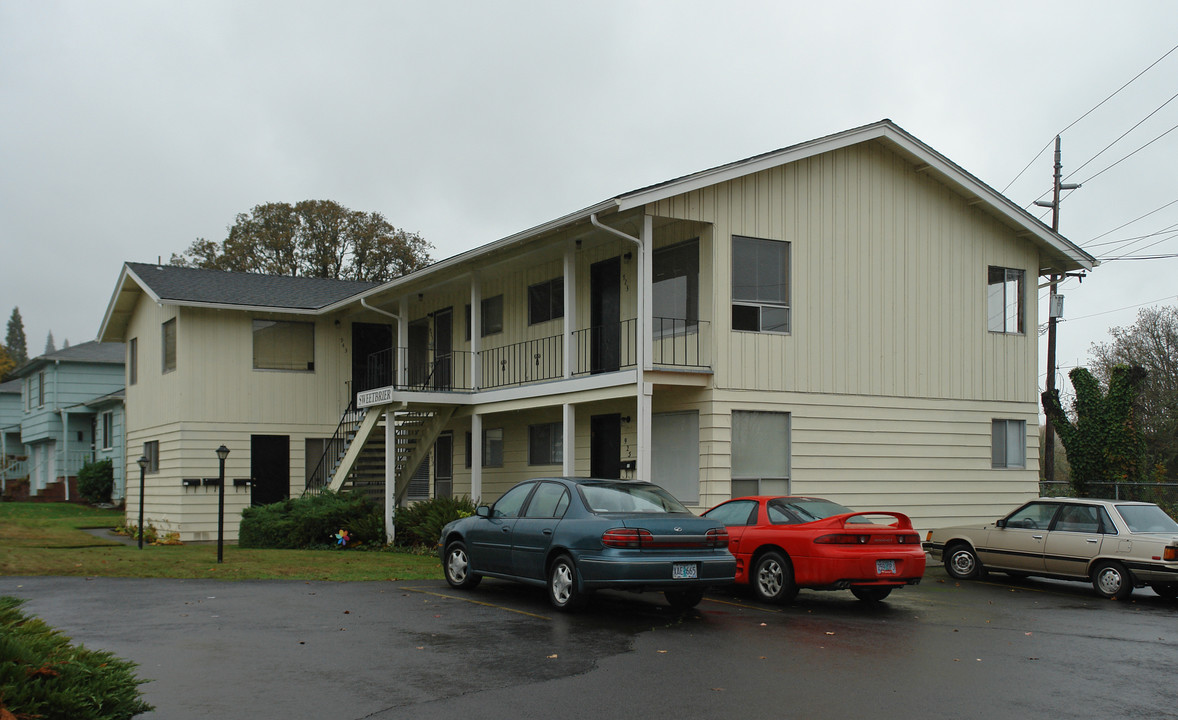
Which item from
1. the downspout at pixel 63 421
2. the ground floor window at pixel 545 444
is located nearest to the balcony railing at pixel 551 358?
the ground floor window at pixel 545 444

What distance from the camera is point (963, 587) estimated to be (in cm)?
1530

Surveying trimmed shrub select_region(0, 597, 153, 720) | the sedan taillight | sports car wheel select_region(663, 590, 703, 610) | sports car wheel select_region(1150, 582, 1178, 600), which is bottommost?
sports car wheel select_region(1150, 582, 1178, 600)

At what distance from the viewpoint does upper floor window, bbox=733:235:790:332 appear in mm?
17281

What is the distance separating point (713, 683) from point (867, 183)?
12978 mm

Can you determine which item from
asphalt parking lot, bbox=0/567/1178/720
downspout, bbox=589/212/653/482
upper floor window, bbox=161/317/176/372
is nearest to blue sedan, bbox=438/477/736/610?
asphalt parking lot, bbox=0/567/1178/720

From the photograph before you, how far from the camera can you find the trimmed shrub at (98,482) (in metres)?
37.9

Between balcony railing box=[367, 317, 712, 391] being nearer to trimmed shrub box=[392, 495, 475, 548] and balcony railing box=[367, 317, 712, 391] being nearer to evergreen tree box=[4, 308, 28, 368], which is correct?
trimmed shrub box=[392, 495, 475, 548]

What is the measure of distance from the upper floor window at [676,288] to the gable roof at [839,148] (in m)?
1.53

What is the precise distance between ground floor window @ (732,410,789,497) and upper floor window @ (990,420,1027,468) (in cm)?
510

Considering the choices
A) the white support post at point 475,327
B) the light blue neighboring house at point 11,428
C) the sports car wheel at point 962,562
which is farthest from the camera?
the light blue neighboring house at point 11,428

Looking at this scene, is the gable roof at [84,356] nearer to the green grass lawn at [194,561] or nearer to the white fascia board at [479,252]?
the green grass lawn at [194,561]

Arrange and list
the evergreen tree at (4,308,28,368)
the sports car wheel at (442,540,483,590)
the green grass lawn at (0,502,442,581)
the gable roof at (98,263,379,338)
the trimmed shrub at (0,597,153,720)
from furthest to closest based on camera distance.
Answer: the evergreen tree at (4,308,28,368) → the gable roof at (98,263,379,338) → the green grass lawn at (0,502,442,581) → the sports car wheel at (442,540,483,590) → the trimmed shrub at (0,597,153,720)

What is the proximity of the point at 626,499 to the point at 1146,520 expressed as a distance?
24.9 feet

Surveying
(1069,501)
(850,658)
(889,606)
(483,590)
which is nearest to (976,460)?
(1069,501)
